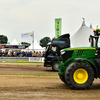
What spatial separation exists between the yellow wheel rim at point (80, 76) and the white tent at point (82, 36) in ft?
49.5

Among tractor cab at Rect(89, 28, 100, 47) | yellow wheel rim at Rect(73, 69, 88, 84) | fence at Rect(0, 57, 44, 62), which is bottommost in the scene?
fence at Rect(0, 57, 44, 62)

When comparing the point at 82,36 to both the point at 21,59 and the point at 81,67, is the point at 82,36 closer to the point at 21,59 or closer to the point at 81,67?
the point at 21,59

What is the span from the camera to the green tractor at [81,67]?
24.3 feet

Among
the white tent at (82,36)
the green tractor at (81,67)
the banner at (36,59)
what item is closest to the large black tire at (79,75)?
the green tractor at (81,67)

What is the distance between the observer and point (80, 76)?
749 cm

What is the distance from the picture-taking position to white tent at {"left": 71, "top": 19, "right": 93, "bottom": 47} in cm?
2275

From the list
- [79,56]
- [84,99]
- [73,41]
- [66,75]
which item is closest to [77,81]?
[66,75]

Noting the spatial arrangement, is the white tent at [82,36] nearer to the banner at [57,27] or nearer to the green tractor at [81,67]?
the banner at [57,27]

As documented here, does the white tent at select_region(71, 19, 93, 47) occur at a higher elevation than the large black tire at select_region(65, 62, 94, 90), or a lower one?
higher

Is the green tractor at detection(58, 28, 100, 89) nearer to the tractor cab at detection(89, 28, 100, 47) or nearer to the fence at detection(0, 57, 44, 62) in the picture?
the tractor cab at detection(89, 28, 100, 47)

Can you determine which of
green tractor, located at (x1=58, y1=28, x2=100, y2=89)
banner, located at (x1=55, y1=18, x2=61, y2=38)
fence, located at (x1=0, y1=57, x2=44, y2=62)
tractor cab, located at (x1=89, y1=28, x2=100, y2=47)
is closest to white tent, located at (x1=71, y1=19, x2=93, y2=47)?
banner, located at (x1=55, y1=18, x2=61, y2=38)

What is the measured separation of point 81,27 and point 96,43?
15.8 meters

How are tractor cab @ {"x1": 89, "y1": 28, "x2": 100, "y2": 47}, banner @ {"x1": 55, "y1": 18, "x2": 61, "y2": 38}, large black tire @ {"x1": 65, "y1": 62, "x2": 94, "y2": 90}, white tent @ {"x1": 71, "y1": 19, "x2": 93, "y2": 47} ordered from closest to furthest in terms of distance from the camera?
1. large black tire @ {"x1": 65, "y1": 62, "x2": 94, "y2": 90}
2. tractor cab @ {"x1": 89, "y1": 28, "x2": 100, "y2": 47}
3. white tent @ {"x1": 71, "y1": 19, "x2": 93, "y2": 47}
4. banner @ {"x1": 55, "y1": 18, "x2": 61, "y2": 38}

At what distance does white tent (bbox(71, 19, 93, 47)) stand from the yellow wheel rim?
595 inches
